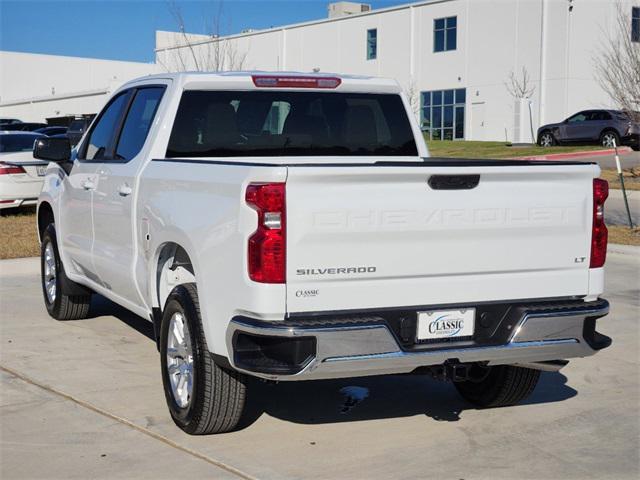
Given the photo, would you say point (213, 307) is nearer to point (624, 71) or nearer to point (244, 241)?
point (244, 241)

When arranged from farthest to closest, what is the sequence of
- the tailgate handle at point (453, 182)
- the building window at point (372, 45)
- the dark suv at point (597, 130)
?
the building window at point (372, 45), the dark suv at point (597, 130), the tailgate handle at point (453, 182)

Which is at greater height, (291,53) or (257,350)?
(291,53)

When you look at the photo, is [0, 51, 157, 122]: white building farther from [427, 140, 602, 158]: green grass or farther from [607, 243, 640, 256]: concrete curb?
[607, 243, 640, 256]: concrete curb

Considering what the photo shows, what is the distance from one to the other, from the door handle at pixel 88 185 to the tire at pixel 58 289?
1.14 meters

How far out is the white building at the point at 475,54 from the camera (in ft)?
145

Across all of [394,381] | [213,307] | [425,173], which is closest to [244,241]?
[213,307]

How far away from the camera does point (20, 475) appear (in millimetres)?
4922

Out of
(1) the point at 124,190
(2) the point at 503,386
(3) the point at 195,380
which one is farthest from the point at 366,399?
(1) the point at 124,190

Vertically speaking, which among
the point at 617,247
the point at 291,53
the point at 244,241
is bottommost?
the point at 617,247

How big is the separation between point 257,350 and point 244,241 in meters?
0.54

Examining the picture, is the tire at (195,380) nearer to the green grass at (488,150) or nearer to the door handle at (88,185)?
the door handle at (88,185)

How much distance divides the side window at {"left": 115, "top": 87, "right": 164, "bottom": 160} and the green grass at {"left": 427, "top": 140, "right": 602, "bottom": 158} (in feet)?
82.5

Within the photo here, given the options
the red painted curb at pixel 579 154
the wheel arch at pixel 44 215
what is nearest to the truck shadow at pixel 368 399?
the wheel arch at pixel 44 215

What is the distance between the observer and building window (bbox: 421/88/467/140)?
163 feet
